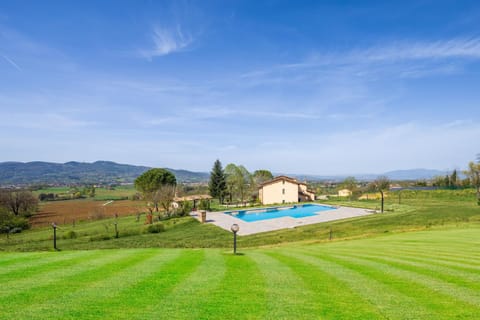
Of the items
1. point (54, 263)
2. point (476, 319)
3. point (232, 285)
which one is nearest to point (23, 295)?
point (54, 263)

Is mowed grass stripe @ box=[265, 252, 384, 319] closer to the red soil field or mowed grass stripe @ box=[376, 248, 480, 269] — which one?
mowed grass stripe @ box=[376, 248, 480, 269]

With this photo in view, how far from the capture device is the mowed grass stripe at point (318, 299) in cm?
395

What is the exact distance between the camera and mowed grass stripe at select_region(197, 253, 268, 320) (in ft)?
12.8

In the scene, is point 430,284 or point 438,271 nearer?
point 430,284

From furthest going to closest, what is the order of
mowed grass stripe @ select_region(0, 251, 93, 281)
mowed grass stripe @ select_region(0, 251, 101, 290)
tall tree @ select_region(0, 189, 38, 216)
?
tall tree @ select_region(0, 189, 38, 216), mowed grass stripe @ select_region(0, 251, 93, 281), mowed grass stripe @ select_region(0, 251, 101, 290)

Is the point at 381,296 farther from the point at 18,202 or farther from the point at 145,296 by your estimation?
the point at 18,202

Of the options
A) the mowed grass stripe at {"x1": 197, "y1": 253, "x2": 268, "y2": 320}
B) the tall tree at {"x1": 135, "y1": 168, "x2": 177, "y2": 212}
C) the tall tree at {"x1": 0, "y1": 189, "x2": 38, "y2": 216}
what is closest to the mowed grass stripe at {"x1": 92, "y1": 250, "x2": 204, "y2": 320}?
the mowed grass stripe at {"x1": 197, "y1": 253, "x2": 268, "y2": 320}

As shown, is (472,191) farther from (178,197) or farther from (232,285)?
(232,285)

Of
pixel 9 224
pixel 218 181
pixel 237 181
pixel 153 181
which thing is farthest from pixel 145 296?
pixel 218 181

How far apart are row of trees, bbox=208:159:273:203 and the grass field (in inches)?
1659

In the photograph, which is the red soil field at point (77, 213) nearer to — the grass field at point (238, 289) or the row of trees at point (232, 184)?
the row of trees at point (232, 184)

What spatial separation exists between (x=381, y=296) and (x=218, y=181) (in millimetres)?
49195

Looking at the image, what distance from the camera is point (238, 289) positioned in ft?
16.6

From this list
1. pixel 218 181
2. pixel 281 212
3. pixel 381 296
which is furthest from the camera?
pixel 218 181
